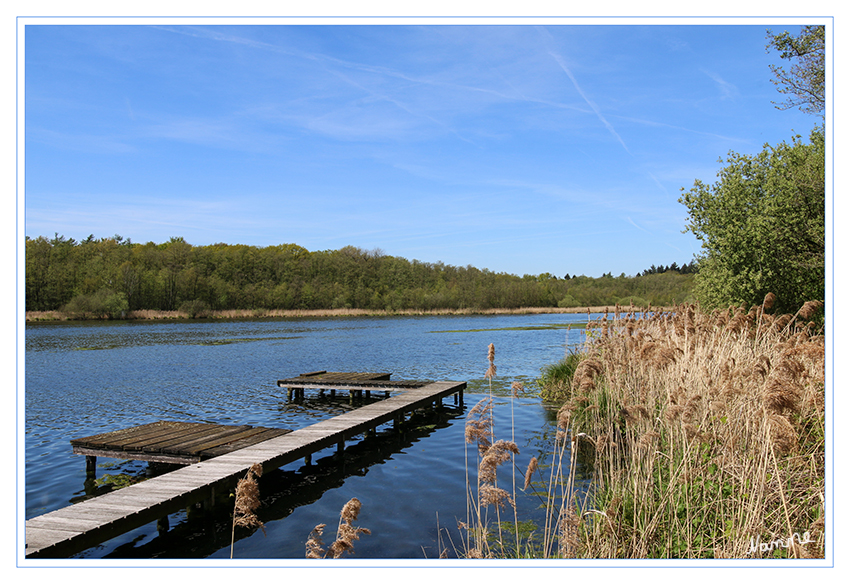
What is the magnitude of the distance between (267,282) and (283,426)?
7421 cm

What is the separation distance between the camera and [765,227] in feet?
51.1

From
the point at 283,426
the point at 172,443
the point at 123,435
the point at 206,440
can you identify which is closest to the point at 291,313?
the point at 283,426

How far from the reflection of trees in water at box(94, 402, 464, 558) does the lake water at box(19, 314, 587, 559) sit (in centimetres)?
2

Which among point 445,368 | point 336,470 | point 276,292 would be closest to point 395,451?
point 336,470

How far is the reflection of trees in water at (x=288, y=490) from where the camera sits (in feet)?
19.5

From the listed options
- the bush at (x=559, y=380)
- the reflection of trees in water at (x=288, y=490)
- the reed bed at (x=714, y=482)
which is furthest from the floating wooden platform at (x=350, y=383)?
the reed bed at (x=714, y=482)

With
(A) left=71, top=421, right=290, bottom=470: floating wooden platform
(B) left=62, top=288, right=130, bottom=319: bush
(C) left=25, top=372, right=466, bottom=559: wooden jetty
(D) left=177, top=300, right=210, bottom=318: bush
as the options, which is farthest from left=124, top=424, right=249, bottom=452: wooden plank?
(D) left=177, top=300, right=210, bottom=318: bush

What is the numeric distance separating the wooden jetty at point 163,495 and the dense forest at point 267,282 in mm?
47348

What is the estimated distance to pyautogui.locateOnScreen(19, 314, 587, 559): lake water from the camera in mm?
6137

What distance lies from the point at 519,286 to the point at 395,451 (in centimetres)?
8274

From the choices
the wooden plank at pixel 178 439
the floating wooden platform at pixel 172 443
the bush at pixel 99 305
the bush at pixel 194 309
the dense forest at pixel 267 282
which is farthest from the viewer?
the bush at pixel 194 309

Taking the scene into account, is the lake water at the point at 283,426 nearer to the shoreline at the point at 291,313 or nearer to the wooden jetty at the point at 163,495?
the wooden jetty at the point at 163,495

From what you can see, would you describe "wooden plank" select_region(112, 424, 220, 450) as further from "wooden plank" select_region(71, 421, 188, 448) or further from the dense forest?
the dense forest

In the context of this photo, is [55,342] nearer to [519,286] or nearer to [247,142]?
[247,142]
